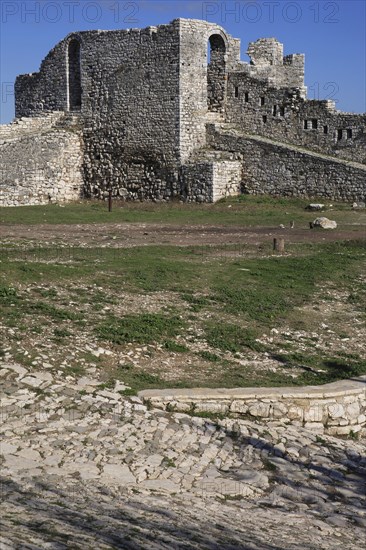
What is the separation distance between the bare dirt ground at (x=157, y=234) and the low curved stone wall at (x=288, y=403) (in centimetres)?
996

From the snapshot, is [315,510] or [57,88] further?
[57,88]

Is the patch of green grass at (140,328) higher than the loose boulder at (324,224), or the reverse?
the loose boulder at (324,224)

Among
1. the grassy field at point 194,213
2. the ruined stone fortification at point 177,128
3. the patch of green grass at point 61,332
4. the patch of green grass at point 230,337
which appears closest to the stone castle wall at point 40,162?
the ruined stone fortification at point 177,128

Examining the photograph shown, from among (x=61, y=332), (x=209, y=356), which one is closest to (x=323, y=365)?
(x=209, y=356)

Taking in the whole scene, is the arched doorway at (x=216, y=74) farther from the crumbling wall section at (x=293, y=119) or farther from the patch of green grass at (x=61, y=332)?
the patch of green grass at (x=61, y=332)

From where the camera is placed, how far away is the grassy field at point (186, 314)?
504 inches

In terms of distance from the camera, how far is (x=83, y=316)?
1431 centimetres

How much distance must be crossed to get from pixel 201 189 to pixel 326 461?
74.4ft

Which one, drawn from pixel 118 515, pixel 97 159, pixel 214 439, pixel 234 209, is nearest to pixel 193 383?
pixel 214 439

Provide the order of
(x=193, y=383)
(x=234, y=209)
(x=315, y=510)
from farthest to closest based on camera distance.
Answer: (x=234, y=209)
(x=193, y=383)
(x=315, y=510)

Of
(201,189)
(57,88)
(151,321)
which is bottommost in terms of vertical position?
(151,321)

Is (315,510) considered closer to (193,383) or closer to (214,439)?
(214,439)

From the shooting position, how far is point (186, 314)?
1528 cm

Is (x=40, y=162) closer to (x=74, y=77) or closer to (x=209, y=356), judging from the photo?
(x=74, y=77)
